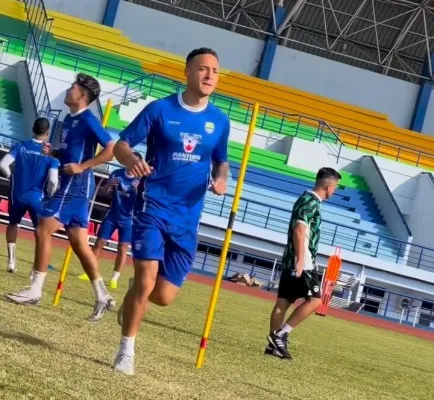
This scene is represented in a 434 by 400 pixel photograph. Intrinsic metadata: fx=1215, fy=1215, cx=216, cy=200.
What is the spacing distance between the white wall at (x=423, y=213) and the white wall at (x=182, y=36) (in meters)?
9.37

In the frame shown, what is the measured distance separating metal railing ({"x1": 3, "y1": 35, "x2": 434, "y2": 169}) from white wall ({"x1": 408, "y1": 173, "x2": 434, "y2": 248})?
1.54 m

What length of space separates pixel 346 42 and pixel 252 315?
29.7 meters

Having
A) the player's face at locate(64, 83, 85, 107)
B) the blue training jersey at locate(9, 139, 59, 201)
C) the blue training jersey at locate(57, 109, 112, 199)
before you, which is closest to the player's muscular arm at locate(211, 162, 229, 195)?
the blue training jersey at locate(57, 109, 112, 199)

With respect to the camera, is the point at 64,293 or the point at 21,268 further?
the point at 21,268

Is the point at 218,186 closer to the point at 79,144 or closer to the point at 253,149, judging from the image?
the point at 79,144

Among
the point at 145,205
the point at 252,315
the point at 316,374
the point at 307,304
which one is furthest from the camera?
the point at 252,315

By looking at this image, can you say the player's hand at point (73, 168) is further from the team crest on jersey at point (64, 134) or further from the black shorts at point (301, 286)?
the black shorts at point (301, 286)

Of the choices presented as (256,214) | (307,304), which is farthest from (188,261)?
(256,214)

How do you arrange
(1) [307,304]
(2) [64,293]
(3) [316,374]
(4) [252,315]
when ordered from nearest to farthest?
(3) [316,374] < (1) [307,304] < (2) [64,293] < (4) [252,315]

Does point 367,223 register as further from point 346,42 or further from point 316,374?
point 316,374

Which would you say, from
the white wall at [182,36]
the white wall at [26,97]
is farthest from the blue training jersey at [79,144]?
the white wall at [182,36]

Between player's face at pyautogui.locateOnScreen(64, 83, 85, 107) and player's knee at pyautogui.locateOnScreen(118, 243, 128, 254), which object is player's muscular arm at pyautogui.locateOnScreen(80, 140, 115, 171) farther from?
player's knee at pyautogui.locateOnScreen(118, 243, 128, 254)

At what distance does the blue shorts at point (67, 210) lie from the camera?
8992 mm

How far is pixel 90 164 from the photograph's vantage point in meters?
8.79
